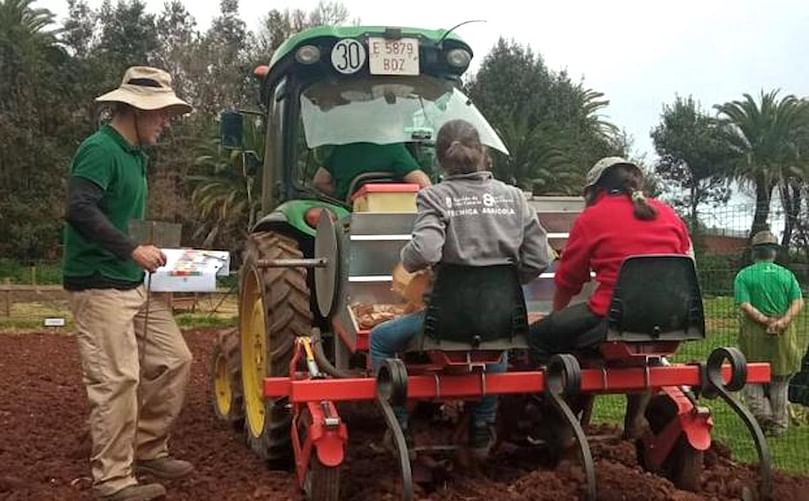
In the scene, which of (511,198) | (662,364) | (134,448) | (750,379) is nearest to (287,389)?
(134,448)

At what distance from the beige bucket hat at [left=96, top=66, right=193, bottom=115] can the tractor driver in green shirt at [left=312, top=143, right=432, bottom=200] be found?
46.4 inches

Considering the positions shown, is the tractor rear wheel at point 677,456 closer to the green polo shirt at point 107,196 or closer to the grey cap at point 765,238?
the green polo shirt at point 107,196

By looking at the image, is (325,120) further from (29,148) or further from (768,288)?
(29,148)

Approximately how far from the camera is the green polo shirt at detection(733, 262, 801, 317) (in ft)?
27.0

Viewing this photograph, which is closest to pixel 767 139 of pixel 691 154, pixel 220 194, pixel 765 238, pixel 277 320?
pixel 691 154

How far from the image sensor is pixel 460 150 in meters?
4.93

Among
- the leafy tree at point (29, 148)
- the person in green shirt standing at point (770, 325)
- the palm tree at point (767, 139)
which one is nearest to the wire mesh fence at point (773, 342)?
the person in green shirt standing at point (770, 325)

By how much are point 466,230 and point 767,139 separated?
42996 millimetres

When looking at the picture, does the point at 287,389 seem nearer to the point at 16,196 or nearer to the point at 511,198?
the point at 511,198

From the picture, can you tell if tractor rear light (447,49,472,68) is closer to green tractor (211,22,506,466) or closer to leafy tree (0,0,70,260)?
green tractor (211,22,506,466)

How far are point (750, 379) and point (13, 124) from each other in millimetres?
30754

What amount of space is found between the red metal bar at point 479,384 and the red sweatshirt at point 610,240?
34 cm

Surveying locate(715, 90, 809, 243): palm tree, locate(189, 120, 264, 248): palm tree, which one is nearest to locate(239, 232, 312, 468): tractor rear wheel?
locate(189, 120, 264, 248): palm tree

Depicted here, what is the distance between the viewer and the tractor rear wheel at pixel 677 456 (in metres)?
5.08
